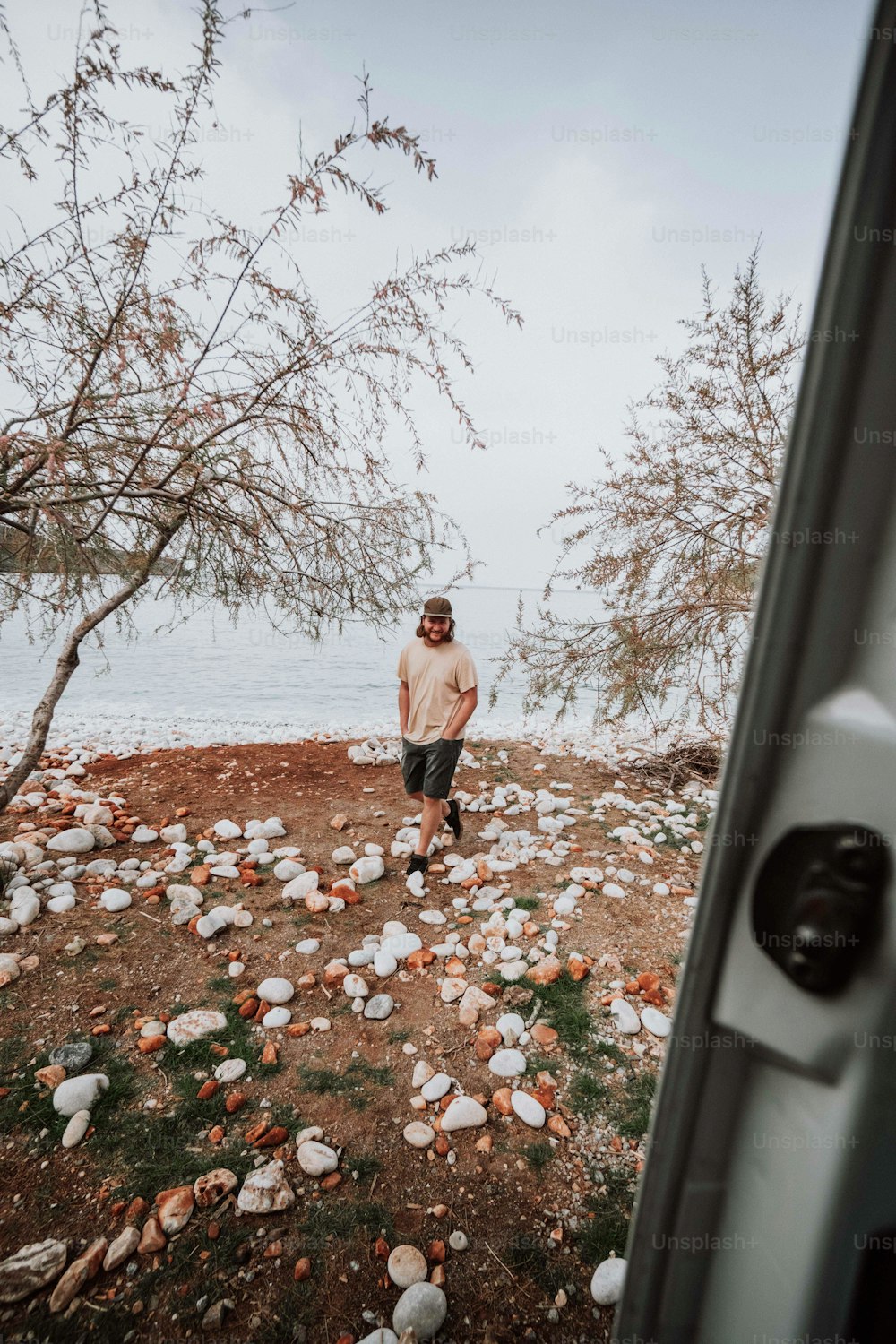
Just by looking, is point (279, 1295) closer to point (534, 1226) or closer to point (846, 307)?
point (534, 1226)

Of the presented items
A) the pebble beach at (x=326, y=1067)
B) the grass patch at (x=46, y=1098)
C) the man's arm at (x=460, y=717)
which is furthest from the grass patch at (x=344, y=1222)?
the man's arm at (x=460, y=717)

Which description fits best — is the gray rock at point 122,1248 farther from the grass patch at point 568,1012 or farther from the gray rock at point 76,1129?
the grass patch at point 568,1012

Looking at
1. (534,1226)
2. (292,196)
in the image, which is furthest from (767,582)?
(292,196)

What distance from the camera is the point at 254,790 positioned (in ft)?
19.1

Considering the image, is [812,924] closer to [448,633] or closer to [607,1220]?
[607,1220]

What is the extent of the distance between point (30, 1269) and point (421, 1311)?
1.22 m

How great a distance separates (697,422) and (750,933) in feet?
17.8

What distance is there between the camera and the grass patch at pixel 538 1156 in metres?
2.01

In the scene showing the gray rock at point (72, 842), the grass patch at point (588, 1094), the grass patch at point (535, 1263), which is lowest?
the gray rock at point (72, 842)

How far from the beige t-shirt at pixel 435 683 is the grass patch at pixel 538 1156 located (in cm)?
248

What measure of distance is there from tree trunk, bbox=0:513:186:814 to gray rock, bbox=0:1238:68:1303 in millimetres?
2578

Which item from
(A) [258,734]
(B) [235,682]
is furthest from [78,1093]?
(B) [235,682]

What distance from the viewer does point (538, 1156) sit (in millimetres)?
2041

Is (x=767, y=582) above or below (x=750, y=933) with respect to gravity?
above
